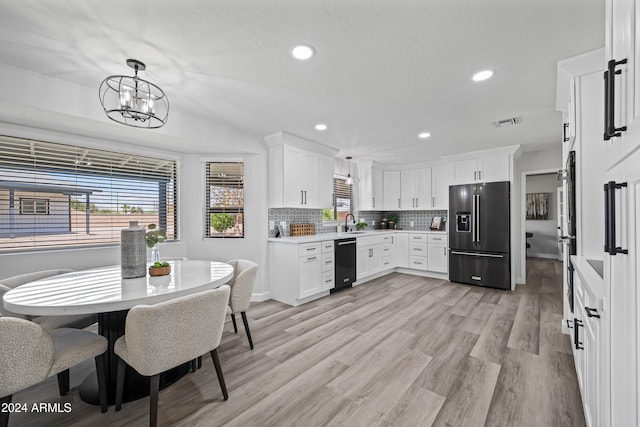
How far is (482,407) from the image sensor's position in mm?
1799

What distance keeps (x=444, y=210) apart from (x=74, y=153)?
6099mm

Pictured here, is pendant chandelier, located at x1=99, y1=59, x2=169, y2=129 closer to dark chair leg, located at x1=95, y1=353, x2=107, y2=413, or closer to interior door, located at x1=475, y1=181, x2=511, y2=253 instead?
dark chair leg, located at x1=95, y1=353, x2=107, y2=413

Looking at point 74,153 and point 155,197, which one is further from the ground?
point 74,153

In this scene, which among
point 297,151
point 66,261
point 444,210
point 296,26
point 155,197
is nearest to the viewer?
point 296,26

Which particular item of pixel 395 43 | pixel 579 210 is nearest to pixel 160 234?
pixel 395 43

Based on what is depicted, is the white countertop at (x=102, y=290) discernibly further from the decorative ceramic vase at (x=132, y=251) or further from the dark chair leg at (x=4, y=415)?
the dark chair leg at (x=4, y=415)

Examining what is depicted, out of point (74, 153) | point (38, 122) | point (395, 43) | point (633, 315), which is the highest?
point (395, 43)

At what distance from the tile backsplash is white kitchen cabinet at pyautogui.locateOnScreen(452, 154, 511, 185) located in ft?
3.17

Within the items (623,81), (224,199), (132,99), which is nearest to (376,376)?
(623,81)

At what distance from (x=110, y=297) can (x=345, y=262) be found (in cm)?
336

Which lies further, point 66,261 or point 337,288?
point 337,288

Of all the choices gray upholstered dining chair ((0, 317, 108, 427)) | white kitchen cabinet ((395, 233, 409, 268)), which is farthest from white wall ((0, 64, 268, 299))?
white kitchen cabinet ((395, 233, 409, 268))

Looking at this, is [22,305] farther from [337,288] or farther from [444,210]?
[444,210]

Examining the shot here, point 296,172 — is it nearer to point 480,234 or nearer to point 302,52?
point 302,52
